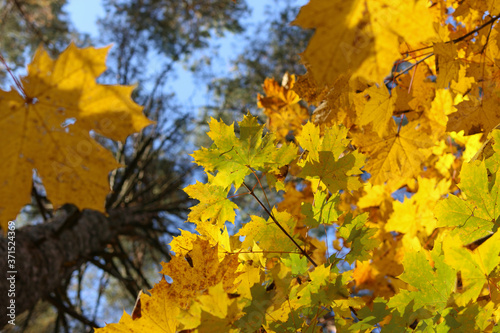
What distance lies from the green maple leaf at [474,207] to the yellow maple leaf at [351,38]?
1.30ft

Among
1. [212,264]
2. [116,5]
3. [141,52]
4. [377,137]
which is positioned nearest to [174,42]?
[141,52]

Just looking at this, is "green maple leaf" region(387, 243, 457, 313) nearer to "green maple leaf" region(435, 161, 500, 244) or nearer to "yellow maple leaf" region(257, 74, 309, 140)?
"green maple leaf" region(435, 161, 500, 244)

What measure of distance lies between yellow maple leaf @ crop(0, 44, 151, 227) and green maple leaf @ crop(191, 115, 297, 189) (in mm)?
231

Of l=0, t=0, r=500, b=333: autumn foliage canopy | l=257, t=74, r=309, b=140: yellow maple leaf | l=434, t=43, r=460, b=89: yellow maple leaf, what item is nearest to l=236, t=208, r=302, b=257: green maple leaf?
l=0, t=0, r=500, b=333: autumn foliage canopy

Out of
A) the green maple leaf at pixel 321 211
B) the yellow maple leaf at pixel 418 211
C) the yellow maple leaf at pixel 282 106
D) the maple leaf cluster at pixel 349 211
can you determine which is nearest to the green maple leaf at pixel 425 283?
the maple leaf cluster at pixel 349 211

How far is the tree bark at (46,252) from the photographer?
1851 millimetres

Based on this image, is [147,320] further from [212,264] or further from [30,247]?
[30,247]

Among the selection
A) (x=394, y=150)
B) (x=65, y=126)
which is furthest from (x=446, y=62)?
(x=65, y=126)

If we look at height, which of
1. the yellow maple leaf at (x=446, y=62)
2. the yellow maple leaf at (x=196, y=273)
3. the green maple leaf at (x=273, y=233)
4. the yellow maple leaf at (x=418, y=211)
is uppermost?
the yellow maple leaf at (x=446, y=62)

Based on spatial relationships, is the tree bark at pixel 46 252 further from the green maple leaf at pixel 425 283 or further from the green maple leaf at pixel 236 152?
the green maple leaf at pixel 425 283

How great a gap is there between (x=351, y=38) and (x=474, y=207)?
540 millimetres

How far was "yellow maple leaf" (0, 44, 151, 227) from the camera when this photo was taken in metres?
0.67

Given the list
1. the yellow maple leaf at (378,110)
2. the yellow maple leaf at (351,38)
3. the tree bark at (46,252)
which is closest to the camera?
the yellow maple leaf at (351,38)

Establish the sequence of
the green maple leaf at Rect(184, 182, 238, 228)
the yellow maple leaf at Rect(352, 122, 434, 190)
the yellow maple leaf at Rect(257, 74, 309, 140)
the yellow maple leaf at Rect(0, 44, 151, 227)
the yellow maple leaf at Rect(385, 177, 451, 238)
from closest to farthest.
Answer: the yellow maple leaf at Rect(0, 44, 151, 227) < the green maple leaf at Rect(184, 182, 238, 228) < the yellow maple leaf at Rect(352, 122, 434, 190) < the yellow maple leaf at Rect(385, 177, 451, 238) < the yellow maple leaf at Rect(257, 74, 309, 140)
